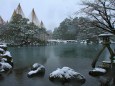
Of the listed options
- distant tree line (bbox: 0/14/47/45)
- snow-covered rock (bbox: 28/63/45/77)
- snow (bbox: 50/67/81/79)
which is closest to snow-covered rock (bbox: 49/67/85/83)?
snow (bbox: 50/67/81/79)

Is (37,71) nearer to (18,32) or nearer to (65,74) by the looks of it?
(65,74)

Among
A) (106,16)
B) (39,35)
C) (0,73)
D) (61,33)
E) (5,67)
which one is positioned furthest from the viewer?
(61,33)

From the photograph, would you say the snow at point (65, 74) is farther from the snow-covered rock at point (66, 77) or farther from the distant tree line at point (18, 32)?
the distant tree line at point (18, 32)

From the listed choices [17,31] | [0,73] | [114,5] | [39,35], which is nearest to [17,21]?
[17,31]

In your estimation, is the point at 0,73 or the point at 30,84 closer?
the point at 30,84

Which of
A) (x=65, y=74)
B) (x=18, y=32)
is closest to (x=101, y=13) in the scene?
(x=65, y=74)

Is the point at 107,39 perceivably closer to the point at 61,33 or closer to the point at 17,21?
the point at 17,21

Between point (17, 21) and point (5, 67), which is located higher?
point (17, 21)

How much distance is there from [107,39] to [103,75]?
234 cm

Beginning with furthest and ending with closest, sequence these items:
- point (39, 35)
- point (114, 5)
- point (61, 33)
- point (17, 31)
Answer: point (61, 33)
point (39, 35)
point (17, 31)
point (114, 5)

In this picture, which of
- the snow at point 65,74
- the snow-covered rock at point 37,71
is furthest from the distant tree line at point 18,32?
the snow at point 65,74

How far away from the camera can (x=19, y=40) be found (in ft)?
133

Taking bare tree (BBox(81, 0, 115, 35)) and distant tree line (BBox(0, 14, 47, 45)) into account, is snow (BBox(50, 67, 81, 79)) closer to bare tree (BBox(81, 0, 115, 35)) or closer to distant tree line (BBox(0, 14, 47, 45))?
bare tree (BBox(81, 0, 115, 35))

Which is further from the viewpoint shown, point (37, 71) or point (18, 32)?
point (18, 32)
